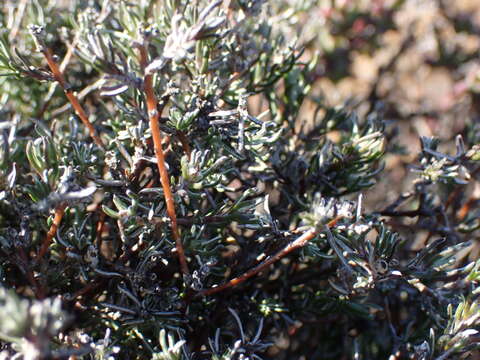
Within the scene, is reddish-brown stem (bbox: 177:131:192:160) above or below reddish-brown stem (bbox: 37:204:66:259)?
above

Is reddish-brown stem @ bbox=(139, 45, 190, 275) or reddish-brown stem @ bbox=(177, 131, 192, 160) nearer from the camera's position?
reddish-brown stem @ bbox=(139, 45, 190, 275)

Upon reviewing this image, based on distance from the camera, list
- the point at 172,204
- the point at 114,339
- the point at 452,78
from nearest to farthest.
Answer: the point at 172,204
the point at 114,339
the point at 452,78

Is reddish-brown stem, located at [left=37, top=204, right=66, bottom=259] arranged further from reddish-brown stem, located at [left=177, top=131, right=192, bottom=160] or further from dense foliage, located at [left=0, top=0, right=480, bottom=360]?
reddish-brown stem, located at [left=177, top=131, right=192, bottom=160]

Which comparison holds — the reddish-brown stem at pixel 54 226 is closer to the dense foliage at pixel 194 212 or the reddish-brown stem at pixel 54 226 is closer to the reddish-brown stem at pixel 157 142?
the dense foliage at pixel 194 212

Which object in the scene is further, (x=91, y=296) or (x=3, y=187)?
(x=91, y=296)

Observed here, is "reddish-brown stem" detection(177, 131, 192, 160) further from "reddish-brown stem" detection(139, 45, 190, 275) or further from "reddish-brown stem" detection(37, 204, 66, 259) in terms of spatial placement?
"reddish-brown stem" detection(37, 204, 66, 259)

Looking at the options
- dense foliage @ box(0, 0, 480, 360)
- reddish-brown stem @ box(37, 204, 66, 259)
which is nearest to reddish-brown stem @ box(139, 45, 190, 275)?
dense foliage @ box(0, 0, 480, 360)

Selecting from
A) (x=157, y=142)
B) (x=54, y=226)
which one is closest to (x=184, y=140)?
(x=157, y=142)

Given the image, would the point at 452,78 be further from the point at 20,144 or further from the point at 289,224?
the point at 20,144

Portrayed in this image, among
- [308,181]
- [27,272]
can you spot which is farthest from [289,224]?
[27,272]
